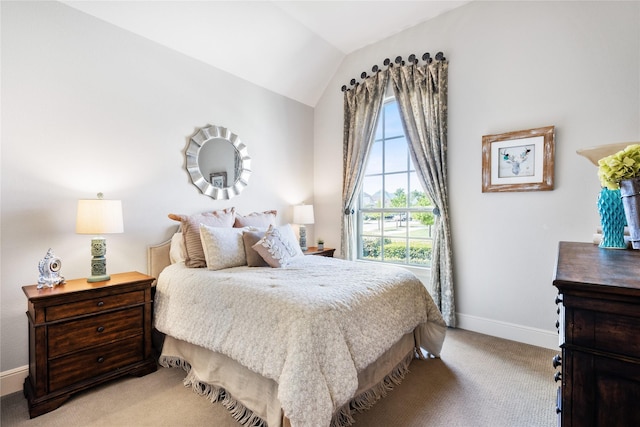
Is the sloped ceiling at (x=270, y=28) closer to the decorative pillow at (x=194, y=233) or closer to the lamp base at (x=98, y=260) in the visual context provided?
the decorative pillow at (x=194, y=233)

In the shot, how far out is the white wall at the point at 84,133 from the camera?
2070 millimetres

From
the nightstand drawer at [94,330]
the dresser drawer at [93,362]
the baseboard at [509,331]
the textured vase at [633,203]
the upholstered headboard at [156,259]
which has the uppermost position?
the textured vase at [633,203]

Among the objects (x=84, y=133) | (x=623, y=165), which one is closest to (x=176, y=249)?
(x=84, y=133)

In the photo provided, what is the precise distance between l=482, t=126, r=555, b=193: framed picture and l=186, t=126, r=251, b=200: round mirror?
8.53 ft

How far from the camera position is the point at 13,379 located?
204 cm

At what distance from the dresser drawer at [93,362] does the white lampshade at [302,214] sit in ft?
6.95

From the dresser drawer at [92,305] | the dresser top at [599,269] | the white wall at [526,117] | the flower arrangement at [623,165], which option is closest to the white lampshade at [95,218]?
the dresser drawer at [92,305]

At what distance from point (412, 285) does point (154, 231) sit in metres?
2.33

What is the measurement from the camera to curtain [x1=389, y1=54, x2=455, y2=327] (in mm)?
3135

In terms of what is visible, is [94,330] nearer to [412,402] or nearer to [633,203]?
[412,402]

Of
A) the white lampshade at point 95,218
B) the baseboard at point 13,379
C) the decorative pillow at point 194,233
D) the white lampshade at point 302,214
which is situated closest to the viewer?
the baseboard at point 13,379

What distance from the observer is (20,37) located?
2.08 m

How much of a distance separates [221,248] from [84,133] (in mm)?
1407

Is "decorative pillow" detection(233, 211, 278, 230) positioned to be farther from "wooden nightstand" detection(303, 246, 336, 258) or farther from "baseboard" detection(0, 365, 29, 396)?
"baseboard" detection(0, 365, 29, 396)
